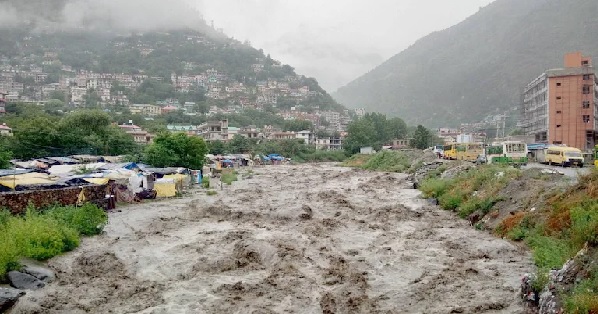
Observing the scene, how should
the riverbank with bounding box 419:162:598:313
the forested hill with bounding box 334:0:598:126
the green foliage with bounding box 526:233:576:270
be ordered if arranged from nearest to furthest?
the riverbank with bounding box 419:162:598:313
the green foliage with bounding box 526:233:576:270
the forested hill with bounding box 334:0:598:126

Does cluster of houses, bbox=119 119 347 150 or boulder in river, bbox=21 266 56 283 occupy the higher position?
cluster of houses, bbox=119 119 347 150

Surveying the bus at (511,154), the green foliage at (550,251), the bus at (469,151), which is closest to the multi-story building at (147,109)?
the bus at (469,151)

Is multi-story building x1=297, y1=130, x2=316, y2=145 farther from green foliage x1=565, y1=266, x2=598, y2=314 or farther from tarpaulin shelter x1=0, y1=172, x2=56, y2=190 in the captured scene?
green foliage x1=565, y1=266, x2=598, y2=314

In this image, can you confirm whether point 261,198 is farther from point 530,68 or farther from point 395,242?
point 530,68

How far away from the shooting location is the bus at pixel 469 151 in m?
43.5

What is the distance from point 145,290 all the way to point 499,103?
15714 centimetres

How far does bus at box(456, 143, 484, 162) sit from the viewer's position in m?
43.5

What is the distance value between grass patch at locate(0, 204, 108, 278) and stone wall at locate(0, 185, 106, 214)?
646mm

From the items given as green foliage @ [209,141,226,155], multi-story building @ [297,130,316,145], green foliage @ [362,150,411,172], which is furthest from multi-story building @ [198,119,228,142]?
green foliage @ [362,150,411,172]

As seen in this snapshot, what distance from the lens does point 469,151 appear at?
144ft

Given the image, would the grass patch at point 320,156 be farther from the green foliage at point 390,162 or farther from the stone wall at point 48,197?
the stone wall at point 48,197

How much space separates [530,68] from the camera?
145m

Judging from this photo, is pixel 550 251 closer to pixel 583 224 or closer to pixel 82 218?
pixel 583 224

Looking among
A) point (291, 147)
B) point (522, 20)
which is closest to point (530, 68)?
point (522, 20)
